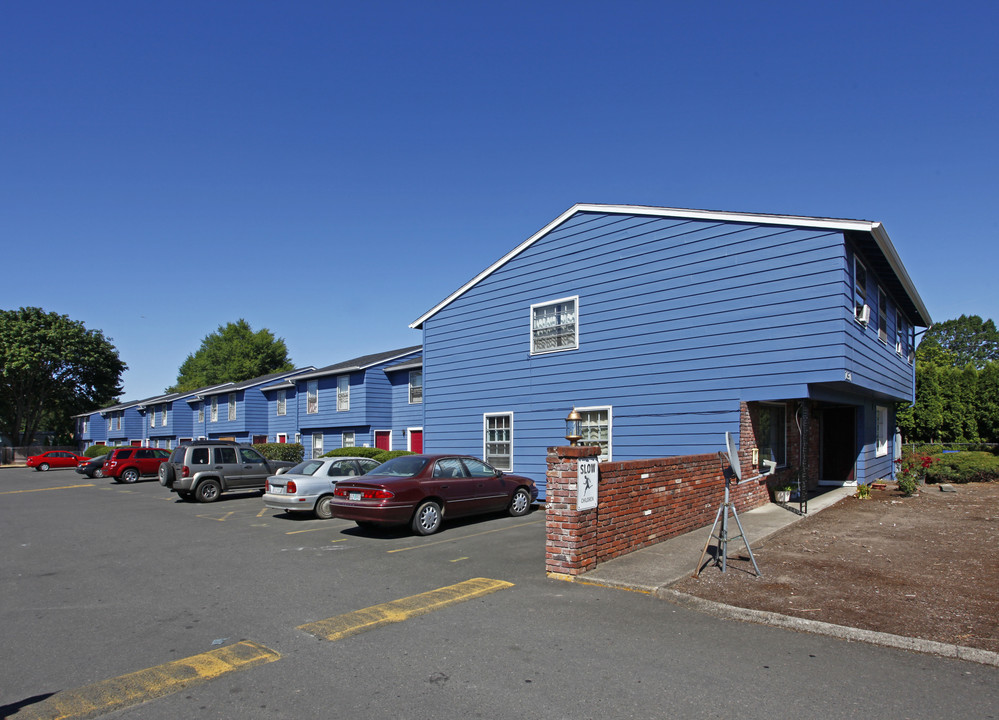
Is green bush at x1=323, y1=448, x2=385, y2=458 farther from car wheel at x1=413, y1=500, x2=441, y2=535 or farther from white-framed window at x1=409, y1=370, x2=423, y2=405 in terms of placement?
car wheel at x1=413, y1=500, x2=441, y2=535

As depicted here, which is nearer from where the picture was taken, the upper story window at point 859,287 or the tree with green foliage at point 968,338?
the upper story window at point 859,287

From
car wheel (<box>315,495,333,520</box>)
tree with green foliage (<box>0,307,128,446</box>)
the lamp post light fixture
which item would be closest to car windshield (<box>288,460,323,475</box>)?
car wheel (<box>315,495,333,520</box>)

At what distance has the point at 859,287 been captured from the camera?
1285 centimetres

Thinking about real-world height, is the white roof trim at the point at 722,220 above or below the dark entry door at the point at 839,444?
above

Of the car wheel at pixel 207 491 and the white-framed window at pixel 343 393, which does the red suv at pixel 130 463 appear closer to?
the white-framed window at pixel 343 393

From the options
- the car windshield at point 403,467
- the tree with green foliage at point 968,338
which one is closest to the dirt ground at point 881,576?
the car windshield at point 403,467

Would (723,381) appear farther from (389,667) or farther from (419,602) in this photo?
(389,667)

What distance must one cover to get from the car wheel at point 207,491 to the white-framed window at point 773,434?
1583 centimetres

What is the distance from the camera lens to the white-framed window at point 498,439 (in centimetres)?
1706

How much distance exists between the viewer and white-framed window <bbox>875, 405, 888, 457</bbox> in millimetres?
18656

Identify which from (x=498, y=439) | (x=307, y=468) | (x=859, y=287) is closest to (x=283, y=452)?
(x=307, y=468)

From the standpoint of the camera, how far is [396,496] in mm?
11102

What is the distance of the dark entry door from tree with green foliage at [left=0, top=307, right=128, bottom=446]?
58.8 metres

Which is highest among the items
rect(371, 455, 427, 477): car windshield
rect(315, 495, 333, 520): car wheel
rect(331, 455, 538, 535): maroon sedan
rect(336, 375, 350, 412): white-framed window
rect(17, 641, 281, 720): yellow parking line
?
rect(336, 375, 350, 412): white-framed window
